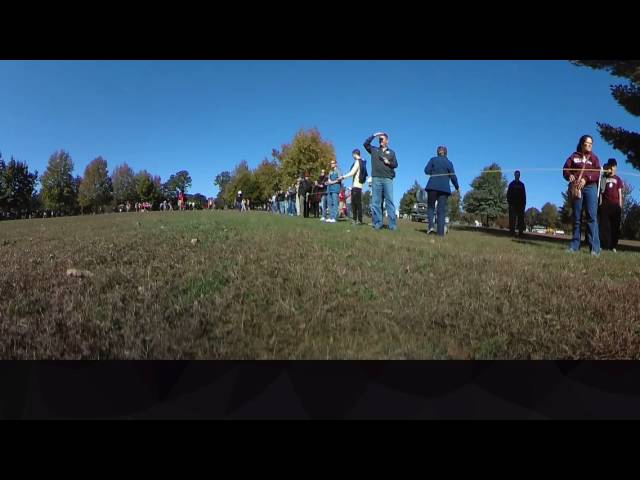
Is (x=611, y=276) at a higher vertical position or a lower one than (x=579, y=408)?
higher

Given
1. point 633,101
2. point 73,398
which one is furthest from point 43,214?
point 633,101

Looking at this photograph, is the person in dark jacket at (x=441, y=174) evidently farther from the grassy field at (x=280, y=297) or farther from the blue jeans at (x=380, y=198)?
the blue jeans at (x=380, y=198)

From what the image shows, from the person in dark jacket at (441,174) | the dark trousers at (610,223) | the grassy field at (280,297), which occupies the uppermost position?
the person in dark jacket at (441,174)

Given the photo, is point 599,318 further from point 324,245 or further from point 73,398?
point 73,398

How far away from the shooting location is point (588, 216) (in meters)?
3.89

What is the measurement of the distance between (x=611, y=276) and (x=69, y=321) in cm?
437

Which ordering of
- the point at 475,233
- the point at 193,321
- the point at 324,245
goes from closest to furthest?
the point at 193,321, the point at 324,245, the point at 475,233

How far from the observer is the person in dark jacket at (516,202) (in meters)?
2.56

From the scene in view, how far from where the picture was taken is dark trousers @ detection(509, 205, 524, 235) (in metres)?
2.95

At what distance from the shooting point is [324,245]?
3.36 m

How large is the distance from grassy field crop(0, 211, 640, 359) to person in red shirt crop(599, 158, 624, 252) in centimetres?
46

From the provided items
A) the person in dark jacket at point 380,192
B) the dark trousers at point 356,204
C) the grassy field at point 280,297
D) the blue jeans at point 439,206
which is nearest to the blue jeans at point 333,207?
the dark trousers at point 356,204

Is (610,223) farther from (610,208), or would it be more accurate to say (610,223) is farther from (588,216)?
(588,216)

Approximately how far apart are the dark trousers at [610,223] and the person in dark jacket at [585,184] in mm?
72
